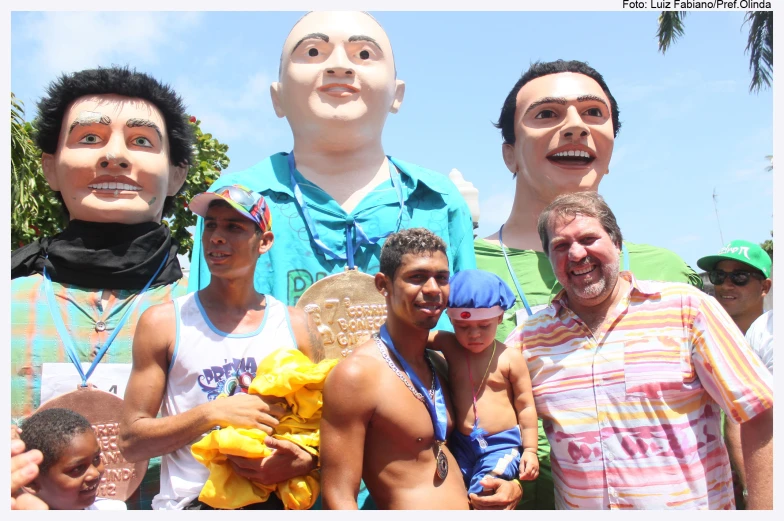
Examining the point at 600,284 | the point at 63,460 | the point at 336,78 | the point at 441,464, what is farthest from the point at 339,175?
the point at 63,460

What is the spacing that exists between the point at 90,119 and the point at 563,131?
2596 mm

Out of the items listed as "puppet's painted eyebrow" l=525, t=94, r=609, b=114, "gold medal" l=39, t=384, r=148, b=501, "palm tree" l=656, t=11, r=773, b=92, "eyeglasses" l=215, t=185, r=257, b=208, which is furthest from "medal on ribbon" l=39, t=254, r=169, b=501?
"palm tree" l=656, t=11, r=773, b=92

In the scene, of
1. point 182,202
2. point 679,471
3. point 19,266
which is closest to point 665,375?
point 679,471

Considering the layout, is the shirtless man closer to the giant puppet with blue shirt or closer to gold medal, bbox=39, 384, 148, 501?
the giant puppet with blue shirt

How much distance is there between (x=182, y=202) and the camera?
7582 mm

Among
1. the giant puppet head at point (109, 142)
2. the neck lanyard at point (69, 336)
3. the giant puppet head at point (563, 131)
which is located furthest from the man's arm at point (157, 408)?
the giant puppet head at point (563, 131)

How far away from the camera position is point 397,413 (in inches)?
94.3

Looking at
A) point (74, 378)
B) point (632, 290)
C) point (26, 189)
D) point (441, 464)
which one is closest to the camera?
point (441, 464)

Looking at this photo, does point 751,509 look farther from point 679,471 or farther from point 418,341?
point 418,341

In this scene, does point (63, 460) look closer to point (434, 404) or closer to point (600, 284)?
point (434, 404)

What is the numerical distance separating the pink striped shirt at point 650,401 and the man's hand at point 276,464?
3.15 feet

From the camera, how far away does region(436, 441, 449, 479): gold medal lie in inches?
95.4

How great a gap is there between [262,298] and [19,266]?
1.72 meters

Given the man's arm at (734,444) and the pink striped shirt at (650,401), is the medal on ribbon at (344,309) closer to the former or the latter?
the pink striped shirt at (650,401)
